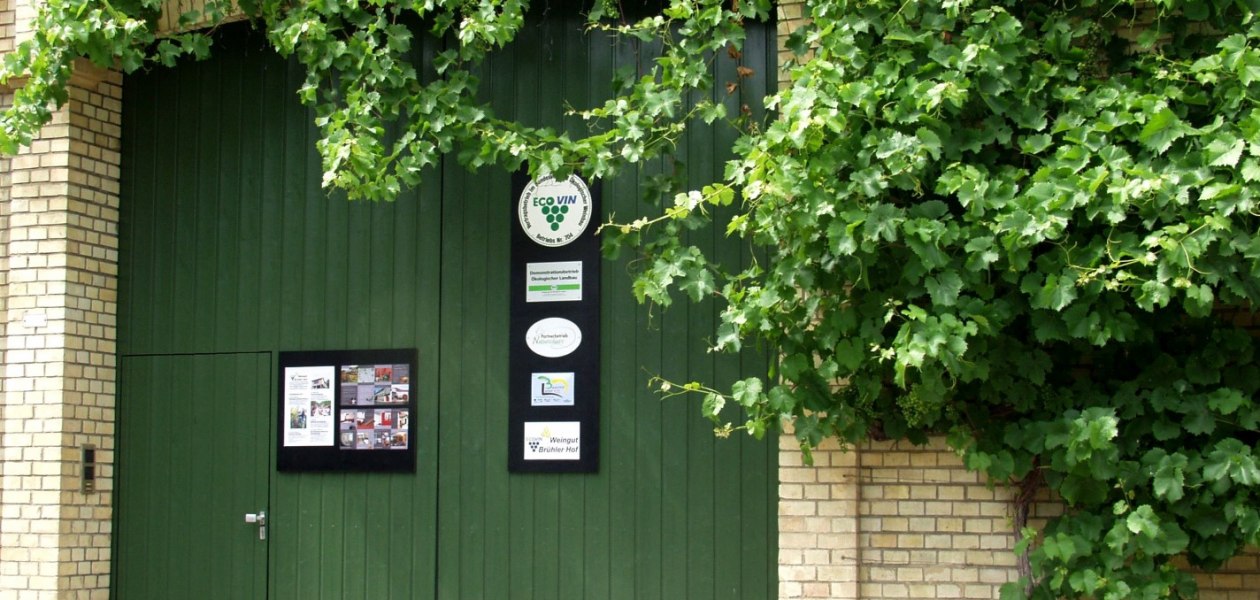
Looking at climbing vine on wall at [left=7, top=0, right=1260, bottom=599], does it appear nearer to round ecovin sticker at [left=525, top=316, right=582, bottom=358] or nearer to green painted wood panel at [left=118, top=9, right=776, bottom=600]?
green painted wood panel at [left=118, top=9, right=776, bottom=600]

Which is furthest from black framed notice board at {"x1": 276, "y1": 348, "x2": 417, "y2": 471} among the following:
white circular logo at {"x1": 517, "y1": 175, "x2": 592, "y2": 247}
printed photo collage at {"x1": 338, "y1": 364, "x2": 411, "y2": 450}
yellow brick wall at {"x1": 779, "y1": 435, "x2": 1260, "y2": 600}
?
yellow brick wall at {"x1": 779, "y1": 435, "x2": 1260, "y2": 600}

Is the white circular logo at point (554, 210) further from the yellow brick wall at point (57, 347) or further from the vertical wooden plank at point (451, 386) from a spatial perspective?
the yellow brick wall at point (57, 347)

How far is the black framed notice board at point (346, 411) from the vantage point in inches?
310

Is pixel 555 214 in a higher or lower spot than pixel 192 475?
higher

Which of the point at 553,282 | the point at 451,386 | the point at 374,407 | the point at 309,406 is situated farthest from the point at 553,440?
the point at 309,406

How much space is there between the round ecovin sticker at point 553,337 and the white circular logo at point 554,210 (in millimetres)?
411

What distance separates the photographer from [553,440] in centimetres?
754

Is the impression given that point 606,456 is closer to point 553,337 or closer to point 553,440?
point 553,440

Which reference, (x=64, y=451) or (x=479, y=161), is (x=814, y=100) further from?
(x=64, y=451)

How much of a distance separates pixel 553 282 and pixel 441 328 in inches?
27.3

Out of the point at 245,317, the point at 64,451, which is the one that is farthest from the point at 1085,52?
the point at 64,451

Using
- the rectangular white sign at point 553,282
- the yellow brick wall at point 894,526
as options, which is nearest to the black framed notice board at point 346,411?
the rectangular white sign at point 553,282

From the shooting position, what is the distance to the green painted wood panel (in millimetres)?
7312

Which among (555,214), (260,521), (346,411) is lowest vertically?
(260,521)
